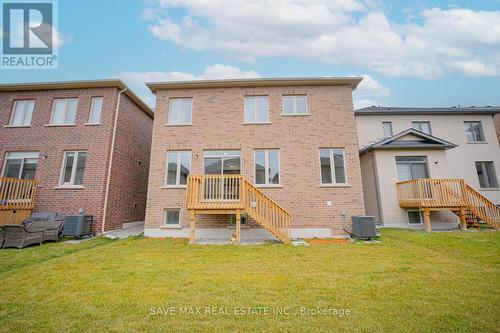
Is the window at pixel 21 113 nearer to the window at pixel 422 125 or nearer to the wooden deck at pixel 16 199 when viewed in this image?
the wooden deck at pixel 16 199

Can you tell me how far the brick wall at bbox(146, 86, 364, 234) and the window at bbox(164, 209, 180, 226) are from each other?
27 cm

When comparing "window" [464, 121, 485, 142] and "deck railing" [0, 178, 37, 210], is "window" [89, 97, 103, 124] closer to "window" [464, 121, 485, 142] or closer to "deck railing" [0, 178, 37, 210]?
"deck railing" [0, 178, 37, 210]

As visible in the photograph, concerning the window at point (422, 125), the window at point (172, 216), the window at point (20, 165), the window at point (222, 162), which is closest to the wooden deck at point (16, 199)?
the window at point (20, 165)

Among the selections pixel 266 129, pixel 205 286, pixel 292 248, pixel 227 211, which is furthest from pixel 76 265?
pixel 266 129

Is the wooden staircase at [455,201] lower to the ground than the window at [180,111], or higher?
lower

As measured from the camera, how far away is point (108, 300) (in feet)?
11.9

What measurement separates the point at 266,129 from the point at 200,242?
20.1 ft

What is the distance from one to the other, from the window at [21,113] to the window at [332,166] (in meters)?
15.6

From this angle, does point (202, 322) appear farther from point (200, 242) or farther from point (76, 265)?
point (200, 242)

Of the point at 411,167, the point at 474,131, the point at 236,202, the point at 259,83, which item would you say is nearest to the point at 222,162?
the point at 236,202

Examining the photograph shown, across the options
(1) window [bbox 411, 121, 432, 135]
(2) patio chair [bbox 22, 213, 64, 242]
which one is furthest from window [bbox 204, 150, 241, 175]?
(1) window [bbox 411, 121, 432, 135]

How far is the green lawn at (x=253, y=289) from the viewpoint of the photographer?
9.73 feet

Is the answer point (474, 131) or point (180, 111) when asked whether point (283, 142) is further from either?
point (474, 131)

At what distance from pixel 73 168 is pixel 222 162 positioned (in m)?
7.52
